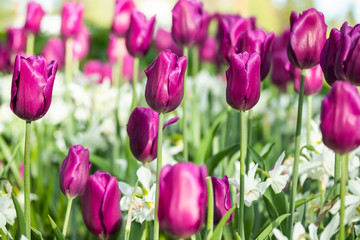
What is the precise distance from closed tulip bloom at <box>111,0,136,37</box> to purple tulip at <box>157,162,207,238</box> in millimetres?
1710

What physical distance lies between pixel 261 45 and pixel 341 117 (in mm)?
558

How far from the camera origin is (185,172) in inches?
33.9

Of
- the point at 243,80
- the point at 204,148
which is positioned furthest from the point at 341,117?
the point at 204,148

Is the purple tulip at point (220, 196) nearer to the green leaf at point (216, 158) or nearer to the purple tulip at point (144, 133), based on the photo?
the purple tulip at point (144, 133)

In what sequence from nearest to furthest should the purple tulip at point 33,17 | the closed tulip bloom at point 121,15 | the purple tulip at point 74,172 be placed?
the purple tulip at point 74,172, the closed tulip bloom at point 121,15, the purple tulip at point 33,17

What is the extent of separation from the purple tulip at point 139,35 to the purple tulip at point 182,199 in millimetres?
1225

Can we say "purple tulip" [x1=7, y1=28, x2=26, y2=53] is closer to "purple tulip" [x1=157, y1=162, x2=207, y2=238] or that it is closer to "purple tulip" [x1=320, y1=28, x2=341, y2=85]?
"purple tulip" [x1=320, y1=28, x2=341, y2=85]

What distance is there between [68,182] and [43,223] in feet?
2.98

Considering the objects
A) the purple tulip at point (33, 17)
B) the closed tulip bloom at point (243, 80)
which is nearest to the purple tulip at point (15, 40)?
the purple tulip at point (33, 17)

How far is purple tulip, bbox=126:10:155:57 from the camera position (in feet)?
6.68

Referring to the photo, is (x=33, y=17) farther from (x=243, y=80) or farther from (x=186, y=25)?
(x=243, y=80)

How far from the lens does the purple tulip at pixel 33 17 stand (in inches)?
111

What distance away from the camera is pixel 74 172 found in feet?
4.15

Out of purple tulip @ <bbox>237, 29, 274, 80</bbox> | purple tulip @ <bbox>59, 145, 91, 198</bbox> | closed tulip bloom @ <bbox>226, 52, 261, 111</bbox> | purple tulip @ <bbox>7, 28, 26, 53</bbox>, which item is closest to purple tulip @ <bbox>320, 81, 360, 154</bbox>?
closed tulip bloom @ <bbox>226, 52, 261, 111</bbox>
